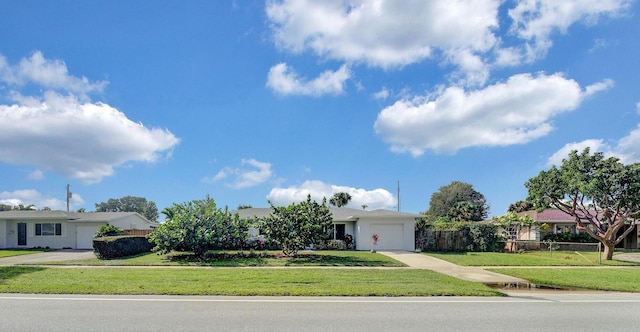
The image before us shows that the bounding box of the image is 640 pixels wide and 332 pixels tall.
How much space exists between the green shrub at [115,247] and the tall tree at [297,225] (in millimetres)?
7075

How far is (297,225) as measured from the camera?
19422 millimetres

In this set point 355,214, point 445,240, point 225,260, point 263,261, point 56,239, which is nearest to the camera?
point 263,261

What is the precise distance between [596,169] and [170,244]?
20.5 meters

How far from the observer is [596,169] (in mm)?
20719

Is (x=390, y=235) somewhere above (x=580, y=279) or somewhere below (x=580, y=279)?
below

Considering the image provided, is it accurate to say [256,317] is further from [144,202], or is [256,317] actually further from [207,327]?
[144,202]

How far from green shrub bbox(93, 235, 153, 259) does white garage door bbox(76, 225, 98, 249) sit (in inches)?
357

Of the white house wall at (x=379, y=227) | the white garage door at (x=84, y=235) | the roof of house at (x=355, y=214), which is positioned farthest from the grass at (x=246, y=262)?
the white garage door at (x=84, y=235)

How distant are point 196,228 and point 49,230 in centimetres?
1768

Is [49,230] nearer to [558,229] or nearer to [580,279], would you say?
[580,279]

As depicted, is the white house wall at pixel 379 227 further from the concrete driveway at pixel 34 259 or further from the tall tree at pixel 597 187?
the concrete driveway at pixel 34 259

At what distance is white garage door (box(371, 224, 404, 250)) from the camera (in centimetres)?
2702

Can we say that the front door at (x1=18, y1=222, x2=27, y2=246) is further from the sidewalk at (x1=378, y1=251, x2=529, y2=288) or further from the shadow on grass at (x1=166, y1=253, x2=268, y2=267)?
the sidewalk at (x1=378, y1=251, x2=529, y2=288)

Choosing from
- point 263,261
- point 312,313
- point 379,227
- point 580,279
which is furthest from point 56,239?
point 580,279
